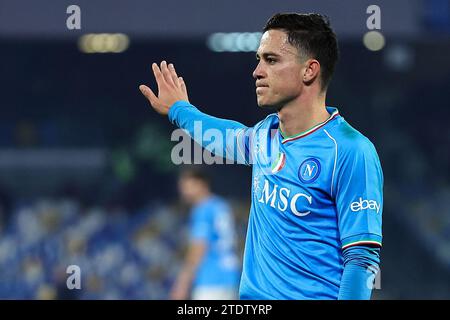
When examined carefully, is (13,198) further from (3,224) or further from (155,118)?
(155,118)

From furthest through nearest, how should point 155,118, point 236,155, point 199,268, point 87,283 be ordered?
point 155,118
point 87,283
point 199,268
point 236,155

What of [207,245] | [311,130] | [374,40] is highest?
[374,40]

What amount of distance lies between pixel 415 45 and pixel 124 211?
6.26 metres

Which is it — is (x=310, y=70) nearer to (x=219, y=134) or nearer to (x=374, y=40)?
(x=219, y=134)

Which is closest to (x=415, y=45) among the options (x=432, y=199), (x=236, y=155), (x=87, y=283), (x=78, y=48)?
(x=432, y=199)

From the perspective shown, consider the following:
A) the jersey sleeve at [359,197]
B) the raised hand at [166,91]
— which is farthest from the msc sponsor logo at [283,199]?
the raised hand at [166,91]

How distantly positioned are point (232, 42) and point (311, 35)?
11350mm

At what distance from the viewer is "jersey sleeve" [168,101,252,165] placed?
145 inches

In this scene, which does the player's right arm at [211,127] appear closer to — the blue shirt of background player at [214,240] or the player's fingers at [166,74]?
the player's fingers at [166,74]

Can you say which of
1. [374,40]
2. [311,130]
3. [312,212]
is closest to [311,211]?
[312,212]

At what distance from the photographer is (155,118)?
15.2 m

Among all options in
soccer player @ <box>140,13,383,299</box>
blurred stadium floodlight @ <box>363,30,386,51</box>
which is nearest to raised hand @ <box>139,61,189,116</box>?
soccer player @ <box>140,13,383,299</box>

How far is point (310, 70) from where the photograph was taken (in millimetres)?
3391

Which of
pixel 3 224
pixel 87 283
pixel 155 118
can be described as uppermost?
pixel 155 118
